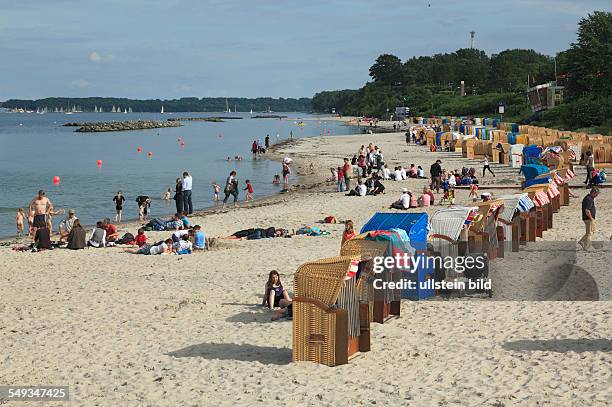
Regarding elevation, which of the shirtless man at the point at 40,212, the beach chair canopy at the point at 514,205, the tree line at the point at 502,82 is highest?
the tree line at the point at 502,82

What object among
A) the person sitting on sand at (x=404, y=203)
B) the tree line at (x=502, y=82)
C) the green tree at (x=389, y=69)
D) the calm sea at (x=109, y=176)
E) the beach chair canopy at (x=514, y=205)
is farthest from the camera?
the green tree at (x=389, y=69)

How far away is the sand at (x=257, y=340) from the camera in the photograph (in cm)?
786

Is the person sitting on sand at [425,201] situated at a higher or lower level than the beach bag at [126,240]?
higher

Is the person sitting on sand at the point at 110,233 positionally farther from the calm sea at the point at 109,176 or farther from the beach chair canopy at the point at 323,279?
the beach chair canopy at the point at 323,279

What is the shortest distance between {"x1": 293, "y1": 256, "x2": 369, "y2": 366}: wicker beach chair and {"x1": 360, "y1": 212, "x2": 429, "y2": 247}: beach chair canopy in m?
1.99

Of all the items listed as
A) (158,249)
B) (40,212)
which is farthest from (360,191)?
(158,249)

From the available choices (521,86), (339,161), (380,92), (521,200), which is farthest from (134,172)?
(380,92)

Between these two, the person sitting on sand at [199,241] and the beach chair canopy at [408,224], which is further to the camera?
the person sitting on sand at [199,241]

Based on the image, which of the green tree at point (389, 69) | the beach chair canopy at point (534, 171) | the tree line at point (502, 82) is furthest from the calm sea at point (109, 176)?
the green tree at point (389, 69)

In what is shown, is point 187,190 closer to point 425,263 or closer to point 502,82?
point 425,263

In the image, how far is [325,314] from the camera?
8.59 metres

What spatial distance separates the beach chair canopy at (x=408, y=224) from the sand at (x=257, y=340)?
0.95 meters

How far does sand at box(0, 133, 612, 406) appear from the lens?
7.86 meters

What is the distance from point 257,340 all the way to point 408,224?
2.71m
